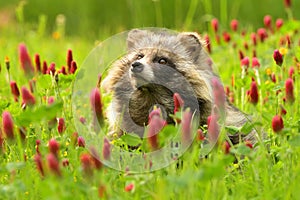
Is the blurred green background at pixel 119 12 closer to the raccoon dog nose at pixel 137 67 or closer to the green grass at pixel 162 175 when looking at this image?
the raccoon dog nose at pixel 137 67

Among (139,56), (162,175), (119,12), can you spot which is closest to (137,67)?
(139,56)

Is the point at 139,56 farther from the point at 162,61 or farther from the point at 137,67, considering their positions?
the point at 137,67

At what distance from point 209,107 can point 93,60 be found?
6.57 ft

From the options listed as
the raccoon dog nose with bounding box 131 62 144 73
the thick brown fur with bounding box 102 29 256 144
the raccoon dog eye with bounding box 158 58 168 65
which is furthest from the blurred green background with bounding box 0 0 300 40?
the raccoon dog nose with bounding box 131 62 144 73

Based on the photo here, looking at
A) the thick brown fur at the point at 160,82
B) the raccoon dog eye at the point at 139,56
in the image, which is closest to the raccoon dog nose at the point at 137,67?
the thick brown fur at the point at 160,82

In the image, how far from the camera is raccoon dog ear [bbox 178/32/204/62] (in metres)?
5.13

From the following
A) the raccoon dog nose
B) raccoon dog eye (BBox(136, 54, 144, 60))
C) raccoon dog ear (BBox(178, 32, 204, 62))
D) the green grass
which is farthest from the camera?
raccoon dog ear (BBox(178, 32, 204, 62))

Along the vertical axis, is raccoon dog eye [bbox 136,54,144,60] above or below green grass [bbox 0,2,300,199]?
above

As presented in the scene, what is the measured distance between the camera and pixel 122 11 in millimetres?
12633

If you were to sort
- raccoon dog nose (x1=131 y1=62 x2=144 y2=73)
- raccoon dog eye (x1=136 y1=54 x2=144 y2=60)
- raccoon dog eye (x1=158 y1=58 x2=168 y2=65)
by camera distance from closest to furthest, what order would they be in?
1. raccoon dog nose (x1=131 y1=62 x2=144 y2=73)
2. raccoon dog eye (x1=158 y1=58 x2=168 y2=65)
3. raccoon dog eye (x1=136 y1=54 x2=144 y2=60)

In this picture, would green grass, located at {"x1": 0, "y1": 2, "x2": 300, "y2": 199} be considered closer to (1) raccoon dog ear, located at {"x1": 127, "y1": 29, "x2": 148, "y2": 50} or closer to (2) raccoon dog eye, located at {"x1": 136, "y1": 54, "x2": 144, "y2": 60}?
(2) raccoon dog eye, located at {"x1": 136, "y1": 54, "x2": 144, "y2": 60}

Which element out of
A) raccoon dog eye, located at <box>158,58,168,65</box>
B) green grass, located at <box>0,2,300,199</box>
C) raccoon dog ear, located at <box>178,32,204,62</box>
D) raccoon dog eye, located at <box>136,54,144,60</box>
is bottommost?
green grass, located at <box>0,2,300,199</box>

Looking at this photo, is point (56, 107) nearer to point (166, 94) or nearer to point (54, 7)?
point (166, 94)

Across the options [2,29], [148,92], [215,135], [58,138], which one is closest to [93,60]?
[148,92]
